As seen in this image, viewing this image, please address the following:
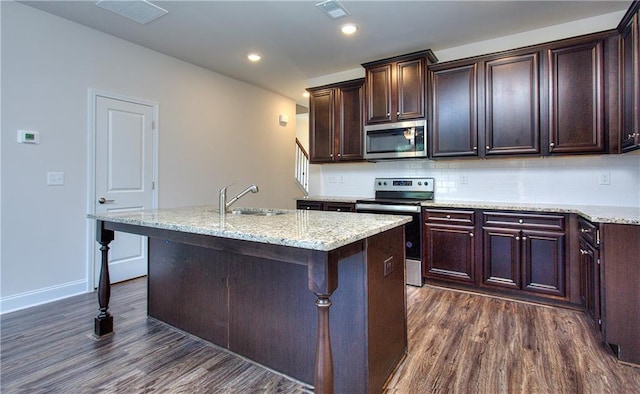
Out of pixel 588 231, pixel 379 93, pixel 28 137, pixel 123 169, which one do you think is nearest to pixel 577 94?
pixel 588 231

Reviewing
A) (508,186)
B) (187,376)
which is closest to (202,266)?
(187,376)

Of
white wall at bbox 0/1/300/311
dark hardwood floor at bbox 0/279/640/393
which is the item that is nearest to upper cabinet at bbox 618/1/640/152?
dark hardwood floor at bbox 0/279/640/393

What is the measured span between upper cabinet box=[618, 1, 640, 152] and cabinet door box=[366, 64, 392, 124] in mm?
2000

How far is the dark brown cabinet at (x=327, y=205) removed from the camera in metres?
4.00

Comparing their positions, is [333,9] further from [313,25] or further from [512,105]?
[512,105]

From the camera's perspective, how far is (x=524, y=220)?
2965mm

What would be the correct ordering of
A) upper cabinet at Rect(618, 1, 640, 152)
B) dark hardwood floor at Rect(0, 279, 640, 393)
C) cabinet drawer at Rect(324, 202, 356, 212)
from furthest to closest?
cabinet drawer at Rect(324, 202, 356, 212) < upper cabinet at Rect(618, 1, 640, 152) < dark hardwood floor at Rect(0, 279, 640, 393)

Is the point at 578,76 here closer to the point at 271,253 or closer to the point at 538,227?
the point at 538,227

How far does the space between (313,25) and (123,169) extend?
2522 millimetres

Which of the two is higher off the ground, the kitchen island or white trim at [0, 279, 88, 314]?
the kitchen island

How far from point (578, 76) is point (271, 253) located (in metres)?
3.17

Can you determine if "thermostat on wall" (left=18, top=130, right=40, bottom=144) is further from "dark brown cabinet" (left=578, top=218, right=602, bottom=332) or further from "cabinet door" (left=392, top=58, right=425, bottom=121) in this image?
"dark brown cabinet" (left=578, top=218, right=602, bottom=332)

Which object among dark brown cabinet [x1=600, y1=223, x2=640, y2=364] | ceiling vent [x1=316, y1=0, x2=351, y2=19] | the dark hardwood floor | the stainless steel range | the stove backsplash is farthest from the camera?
the stainless steel range

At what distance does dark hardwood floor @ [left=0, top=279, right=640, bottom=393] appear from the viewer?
1.80 metres
